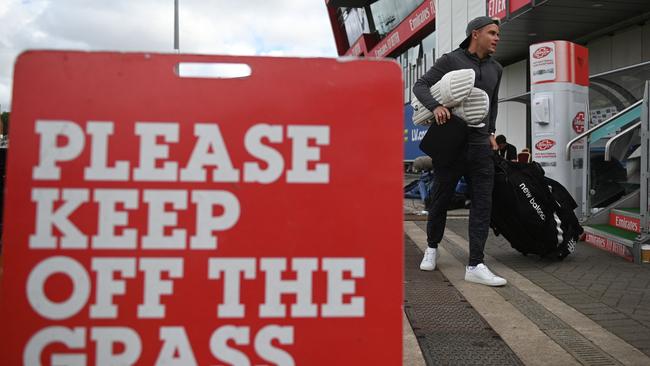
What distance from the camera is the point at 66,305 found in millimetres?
1202

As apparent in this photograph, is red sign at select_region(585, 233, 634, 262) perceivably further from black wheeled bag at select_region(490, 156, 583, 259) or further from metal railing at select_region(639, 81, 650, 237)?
black wheeled bag at select_region(490, 156, 583, 259)

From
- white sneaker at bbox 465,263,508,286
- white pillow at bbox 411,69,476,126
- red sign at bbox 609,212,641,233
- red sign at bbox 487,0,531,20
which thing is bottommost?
white sneaker at bbox 465,263,508,286

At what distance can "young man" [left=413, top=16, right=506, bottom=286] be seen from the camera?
3.73m

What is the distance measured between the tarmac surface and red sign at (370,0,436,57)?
2073cm

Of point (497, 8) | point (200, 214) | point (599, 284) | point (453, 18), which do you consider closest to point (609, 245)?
point (599, 284)

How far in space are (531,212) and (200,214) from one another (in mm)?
3641

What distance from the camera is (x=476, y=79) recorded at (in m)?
3.82

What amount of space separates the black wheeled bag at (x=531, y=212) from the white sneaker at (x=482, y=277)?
32.2 inches

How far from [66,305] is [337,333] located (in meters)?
0.59

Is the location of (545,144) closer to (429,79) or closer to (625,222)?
(625,222)

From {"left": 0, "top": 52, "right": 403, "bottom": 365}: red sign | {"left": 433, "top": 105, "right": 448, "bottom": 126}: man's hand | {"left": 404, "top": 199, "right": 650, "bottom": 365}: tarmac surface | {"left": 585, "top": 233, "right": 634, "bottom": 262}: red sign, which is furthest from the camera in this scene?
{"left": 585, "top": 233, "right": 634, "bottom": 262}: red sign

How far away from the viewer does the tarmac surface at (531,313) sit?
2.43 metres

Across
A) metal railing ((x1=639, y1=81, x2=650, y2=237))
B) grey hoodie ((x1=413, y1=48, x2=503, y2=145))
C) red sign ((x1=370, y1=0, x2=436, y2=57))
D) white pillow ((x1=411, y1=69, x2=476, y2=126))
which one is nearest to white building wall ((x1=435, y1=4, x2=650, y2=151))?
red sign ((x1=370, y1=0, x2=436, y2=57))

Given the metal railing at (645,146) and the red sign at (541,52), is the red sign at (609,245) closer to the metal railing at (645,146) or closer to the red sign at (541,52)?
the metal railing at (645,146)
